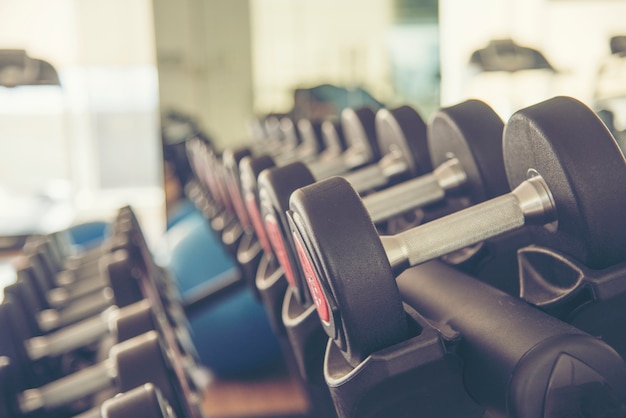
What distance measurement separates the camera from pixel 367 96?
5586 millimetres

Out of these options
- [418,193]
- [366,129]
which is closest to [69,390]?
[366,129]

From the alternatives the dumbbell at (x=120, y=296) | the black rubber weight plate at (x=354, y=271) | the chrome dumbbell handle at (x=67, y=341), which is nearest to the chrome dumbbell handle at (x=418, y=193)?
the black rubber weight plate at (x=354, y=271)

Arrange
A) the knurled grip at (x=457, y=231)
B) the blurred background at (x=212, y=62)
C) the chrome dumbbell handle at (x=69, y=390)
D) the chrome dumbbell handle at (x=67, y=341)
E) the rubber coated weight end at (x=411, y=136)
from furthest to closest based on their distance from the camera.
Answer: the blurred background at (x=212, y=62), the chrome dumbbell handle at (x=67, y=341), the chrome dumbbell handle at (x=69, y=390), the rubber coated weight end at (x=411, y=136), the knurled grip at (x=457, y=231)

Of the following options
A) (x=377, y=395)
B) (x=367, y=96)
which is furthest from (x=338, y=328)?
(x=367, y=96)

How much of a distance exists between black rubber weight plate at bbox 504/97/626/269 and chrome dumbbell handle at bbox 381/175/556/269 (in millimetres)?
13

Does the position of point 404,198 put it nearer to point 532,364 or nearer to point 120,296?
point 532,364

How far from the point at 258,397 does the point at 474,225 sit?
6.06 ft

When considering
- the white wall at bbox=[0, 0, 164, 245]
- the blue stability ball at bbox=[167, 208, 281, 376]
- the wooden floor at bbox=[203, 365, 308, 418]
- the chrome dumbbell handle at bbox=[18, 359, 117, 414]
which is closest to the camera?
the chrome dumbbell handle at bbox=[18, 359, 117, 414]

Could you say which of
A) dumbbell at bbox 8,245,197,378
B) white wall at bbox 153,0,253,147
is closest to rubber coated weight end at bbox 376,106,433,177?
dumbbell at bbox 8,245,197,378

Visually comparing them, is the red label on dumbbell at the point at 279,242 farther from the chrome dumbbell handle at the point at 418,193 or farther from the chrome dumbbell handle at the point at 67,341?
the chrome dumbbell handle at the point at 67,341

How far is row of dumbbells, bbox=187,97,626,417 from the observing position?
47 centimetres

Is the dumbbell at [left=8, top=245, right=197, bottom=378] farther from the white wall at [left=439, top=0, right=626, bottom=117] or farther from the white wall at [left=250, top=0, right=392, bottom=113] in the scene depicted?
the white wall at [left=250, top=0, right=392, bottom=113]

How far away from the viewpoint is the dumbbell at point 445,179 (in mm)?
662

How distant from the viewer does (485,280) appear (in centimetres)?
71
